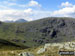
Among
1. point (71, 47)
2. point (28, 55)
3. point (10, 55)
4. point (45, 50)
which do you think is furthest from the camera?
point (71, 47)

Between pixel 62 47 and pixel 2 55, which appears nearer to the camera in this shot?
pixel 2 55

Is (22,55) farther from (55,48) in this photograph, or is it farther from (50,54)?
(55,48)

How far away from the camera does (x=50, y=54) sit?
47719mm

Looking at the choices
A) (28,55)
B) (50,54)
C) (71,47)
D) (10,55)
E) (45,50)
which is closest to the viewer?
(28,55)

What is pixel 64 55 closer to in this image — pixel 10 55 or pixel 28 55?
pixel 28 55

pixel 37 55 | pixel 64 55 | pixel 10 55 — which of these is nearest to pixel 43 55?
pixel 37 55

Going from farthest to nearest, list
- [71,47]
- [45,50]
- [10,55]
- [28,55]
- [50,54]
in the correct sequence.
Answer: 1. [71,47]
2. [45,50]
3. [50,54]
4. [10,55]
5. [28,55]

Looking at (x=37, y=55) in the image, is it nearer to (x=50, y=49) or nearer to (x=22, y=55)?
(x=22, y=55)

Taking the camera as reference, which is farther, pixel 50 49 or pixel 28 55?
pixel 50 49

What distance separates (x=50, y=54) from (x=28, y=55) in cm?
853

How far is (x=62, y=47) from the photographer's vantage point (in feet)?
188

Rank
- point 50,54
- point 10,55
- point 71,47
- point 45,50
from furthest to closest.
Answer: point 71,47 → point 45,50 → point 50,54 → point 10,55

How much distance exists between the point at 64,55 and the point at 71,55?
1.92 m

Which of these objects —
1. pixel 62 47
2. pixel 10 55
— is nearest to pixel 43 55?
pixel 10 55
